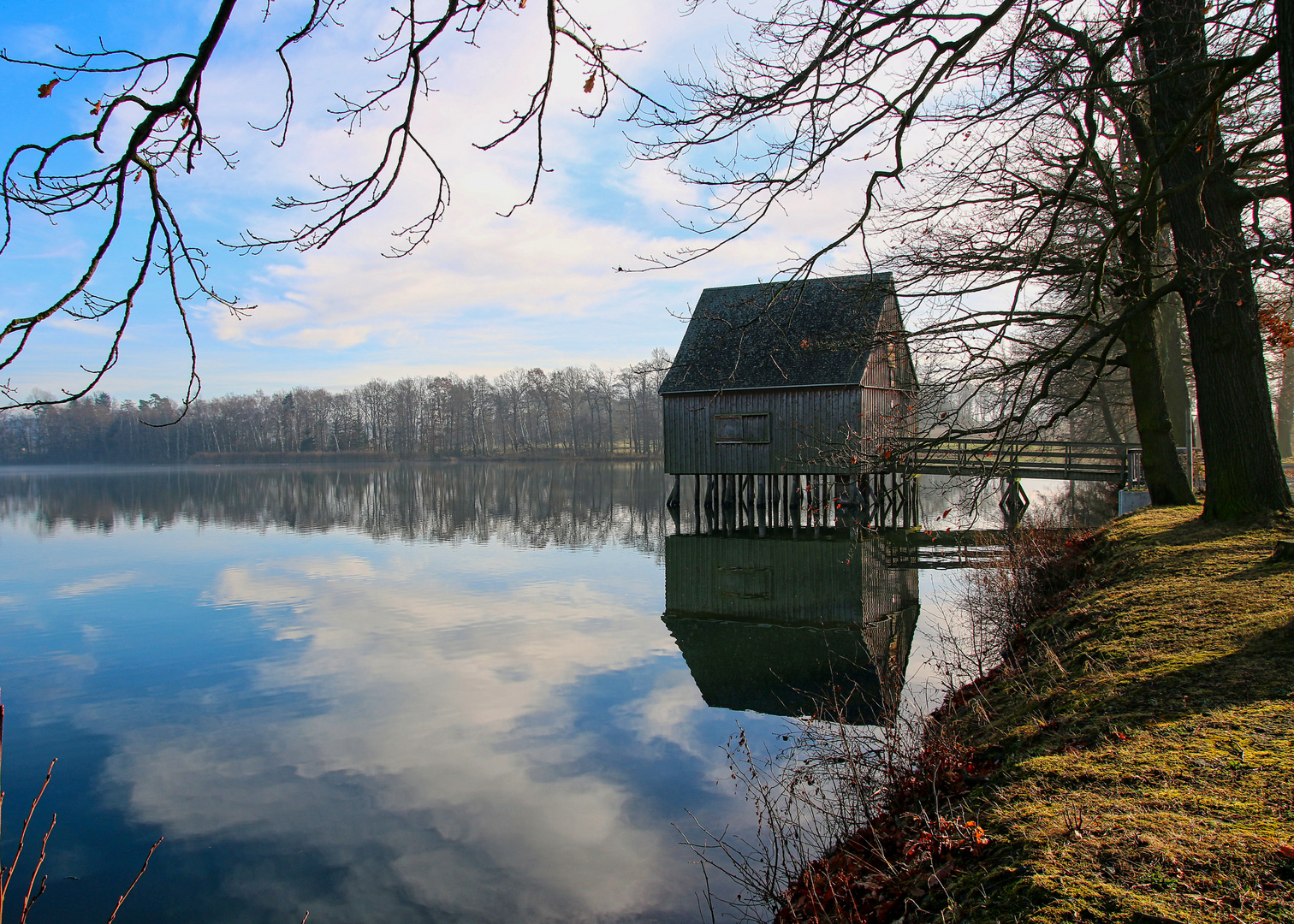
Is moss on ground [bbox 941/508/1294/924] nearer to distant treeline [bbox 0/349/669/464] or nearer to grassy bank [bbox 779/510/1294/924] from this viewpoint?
grassy bank [bbox 779/510/1294/924]

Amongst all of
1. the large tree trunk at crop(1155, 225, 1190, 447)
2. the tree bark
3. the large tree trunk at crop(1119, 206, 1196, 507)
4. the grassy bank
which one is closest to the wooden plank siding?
the large tree trunk at crop(1155, 225, 1190, 447)

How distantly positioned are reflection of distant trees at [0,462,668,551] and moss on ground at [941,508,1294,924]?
14.5 meters

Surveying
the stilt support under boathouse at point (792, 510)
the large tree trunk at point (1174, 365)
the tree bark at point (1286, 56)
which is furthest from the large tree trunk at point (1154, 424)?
the large tree trunk at point (1174, 365)

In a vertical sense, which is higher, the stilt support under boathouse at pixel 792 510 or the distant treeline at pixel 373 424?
the distant treeline at pixel 373 424

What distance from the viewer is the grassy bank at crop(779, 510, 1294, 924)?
262 centimetres

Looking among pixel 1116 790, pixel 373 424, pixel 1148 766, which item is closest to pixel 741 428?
pixel 1148 766

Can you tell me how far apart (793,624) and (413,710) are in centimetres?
562

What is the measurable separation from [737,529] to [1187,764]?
19003 millimetres

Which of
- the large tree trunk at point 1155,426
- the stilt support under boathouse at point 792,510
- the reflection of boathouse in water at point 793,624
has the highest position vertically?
the large tree trunk at point 1155,426

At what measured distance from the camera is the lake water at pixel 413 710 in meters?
5.14

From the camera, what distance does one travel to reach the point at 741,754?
21.8 ft

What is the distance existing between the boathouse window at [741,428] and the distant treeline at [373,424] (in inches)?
2027

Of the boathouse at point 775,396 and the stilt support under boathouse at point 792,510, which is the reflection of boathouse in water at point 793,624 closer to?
the stilt support under boathouse at point 792,510

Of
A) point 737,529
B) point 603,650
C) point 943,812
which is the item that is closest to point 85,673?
point 603,650
